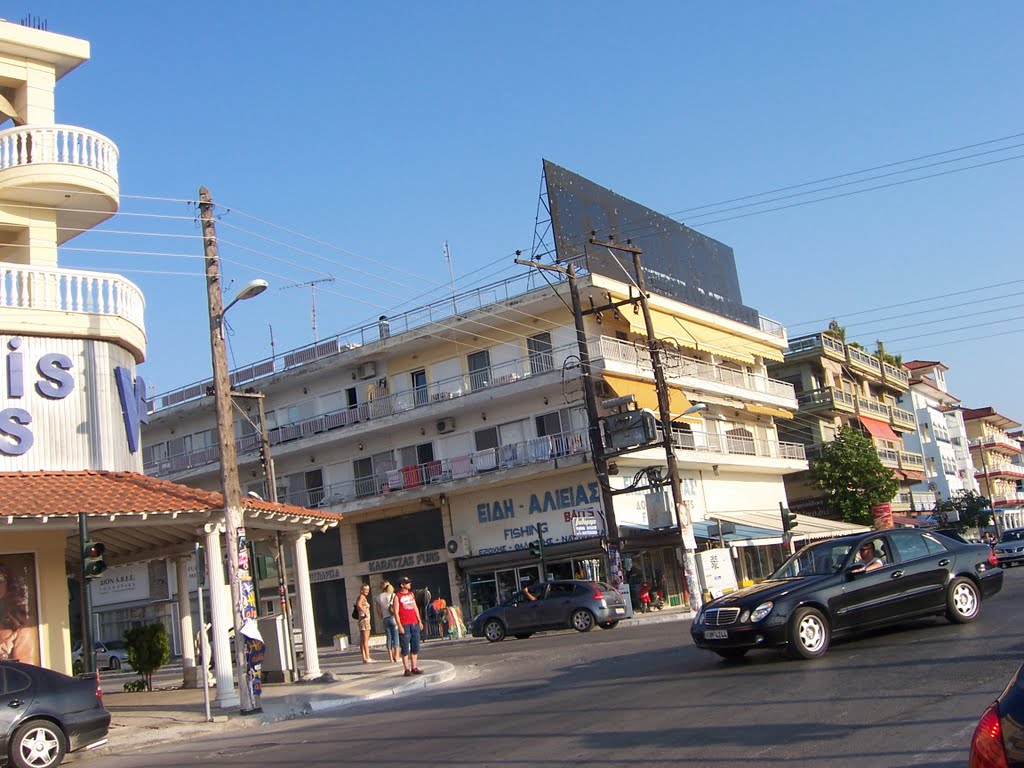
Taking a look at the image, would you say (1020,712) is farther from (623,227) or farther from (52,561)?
(623,227)

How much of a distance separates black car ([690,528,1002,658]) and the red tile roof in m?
8.21

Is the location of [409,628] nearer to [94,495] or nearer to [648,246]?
[94,495]

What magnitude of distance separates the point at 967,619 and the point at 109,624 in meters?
46.6

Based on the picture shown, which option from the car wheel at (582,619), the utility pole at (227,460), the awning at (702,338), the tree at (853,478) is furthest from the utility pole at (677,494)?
the tree at (853,478)

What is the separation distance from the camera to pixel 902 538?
13.4m

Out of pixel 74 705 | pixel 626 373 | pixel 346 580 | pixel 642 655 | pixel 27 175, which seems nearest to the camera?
pixel 74 705

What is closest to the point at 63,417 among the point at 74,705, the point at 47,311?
the point at 47,311

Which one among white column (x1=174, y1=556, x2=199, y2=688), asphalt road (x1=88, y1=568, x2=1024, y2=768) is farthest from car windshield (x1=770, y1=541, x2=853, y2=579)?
white column (x1=174, y1=556, x2=199, y2=688)

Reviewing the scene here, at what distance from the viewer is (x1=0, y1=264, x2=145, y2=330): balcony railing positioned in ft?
56.6

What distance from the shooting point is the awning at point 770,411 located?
48.3 meters

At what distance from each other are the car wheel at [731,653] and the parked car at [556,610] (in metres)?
14.3

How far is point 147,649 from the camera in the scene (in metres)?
21.5

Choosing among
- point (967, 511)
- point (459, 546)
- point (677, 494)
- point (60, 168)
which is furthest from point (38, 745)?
point (967, 511)

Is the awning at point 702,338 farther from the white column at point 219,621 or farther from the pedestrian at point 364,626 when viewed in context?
the white column at point 219,621
